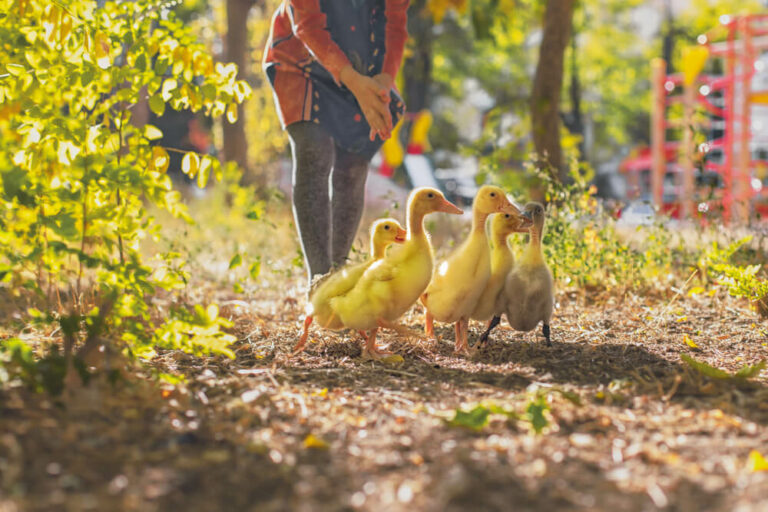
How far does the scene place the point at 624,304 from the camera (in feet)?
14.8

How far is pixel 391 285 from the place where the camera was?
302 cm

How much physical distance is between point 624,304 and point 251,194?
203 inches

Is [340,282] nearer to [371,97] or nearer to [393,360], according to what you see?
[393,360]

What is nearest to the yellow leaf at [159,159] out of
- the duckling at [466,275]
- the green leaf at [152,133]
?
the green leaf at [152,133]

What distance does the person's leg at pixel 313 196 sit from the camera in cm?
360

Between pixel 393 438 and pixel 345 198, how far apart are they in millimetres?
1946

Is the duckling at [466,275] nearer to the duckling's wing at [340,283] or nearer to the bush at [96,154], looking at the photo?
the duckling's wing at [340,283]

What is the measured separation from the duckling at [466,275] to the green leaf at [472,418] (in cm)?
102

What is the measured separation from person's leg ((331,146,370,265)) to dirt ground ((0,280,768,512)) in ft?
2.80

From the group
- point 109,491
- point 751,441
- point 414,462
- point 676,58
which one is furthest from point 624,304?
point 676,58

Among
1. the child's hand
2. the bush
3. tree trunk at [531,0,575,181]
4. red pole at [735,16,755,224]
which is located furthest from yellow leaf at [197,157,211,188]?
red pole at [735,16,755,224]

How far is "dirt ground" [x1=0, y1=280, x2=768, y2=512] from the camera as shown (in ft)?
5.56

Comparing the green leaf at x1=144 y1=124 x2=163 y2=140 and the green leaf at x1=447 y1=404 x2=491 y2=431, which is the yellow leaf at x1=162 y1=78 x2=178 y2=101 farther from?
the green leaf at x1=447 y1=404 x2=491 y2=431

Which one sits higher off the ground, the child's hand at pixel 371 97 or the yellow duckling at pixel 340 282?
the child's hand at pixel 371 97
